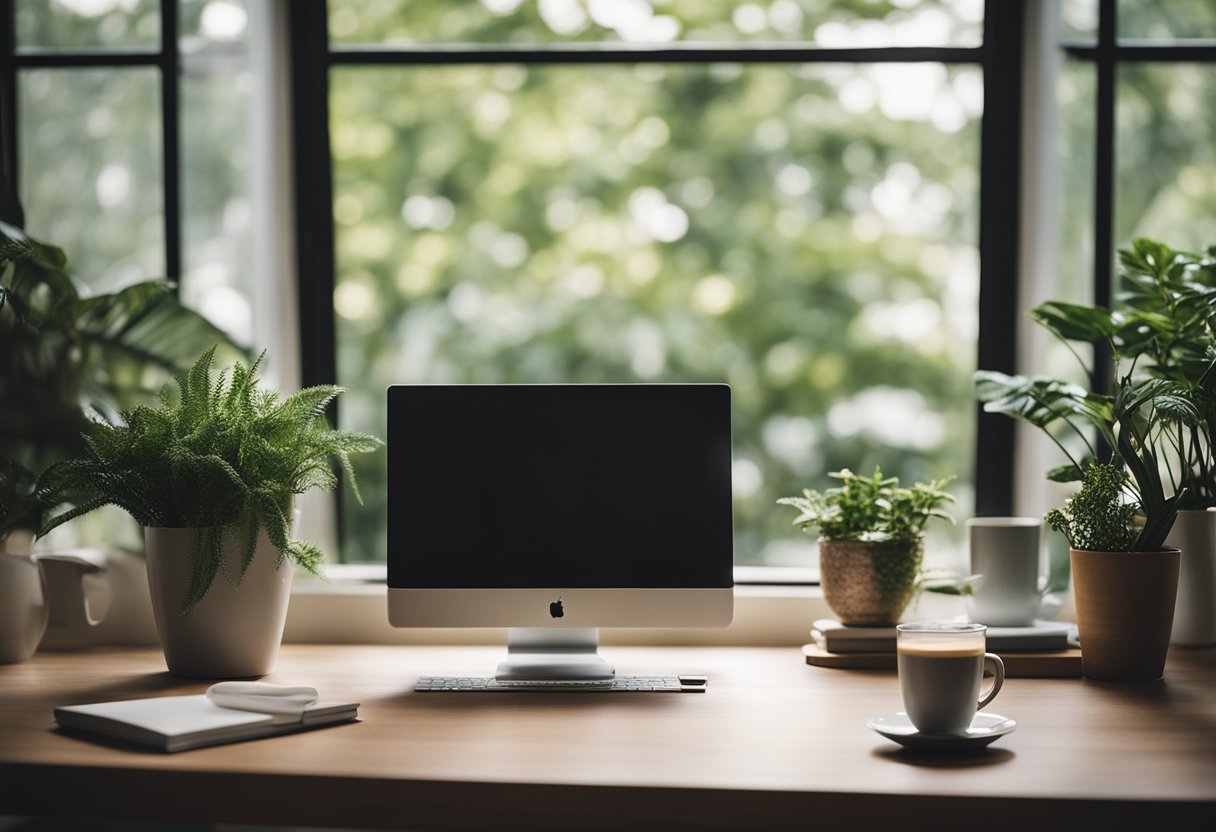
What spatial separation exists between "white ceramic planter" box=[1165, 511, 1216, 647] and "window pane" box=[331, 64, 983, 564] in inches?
187

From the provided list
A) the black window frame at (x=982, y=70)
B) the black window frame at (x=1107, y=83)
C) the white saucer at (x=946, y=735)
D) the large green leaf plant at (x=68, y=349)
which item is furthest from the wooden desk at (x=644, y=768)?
the black window frame at (x=1107, y=83)

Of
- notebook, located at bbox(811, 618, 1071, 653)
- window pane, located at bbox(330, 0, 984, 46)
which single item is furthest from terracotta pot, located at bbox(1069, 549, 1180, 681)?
window pane, located at bbox(330, 0, 984, 46)

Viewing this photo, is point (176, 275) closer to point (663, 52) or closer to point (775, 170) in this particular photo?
point (663, 52)

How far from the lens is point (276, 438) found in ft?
5.78

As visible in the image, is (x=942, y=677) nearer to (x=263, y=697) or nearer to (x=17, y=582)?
(x=263, y=697)

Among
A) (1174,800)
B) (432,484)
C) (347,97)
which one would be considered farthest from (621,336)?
(1174,800)

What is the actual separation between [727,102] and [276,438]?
17.9 ft

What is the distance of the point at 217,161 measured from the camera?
231 cm

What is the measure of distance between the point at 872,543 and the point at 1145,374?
618 mm

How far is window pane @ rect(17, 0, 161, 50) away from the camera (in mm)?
2273

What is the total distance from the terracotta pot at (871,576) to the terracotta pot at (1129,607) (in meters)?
0.27

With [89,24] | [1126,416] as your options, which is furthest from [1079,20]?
[89,24]

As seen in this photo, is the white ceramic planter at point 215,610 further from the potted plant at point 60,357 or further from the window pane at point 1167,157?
the window pane at point 1167,157

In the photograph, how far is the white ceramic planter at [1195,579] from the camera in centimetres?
187
